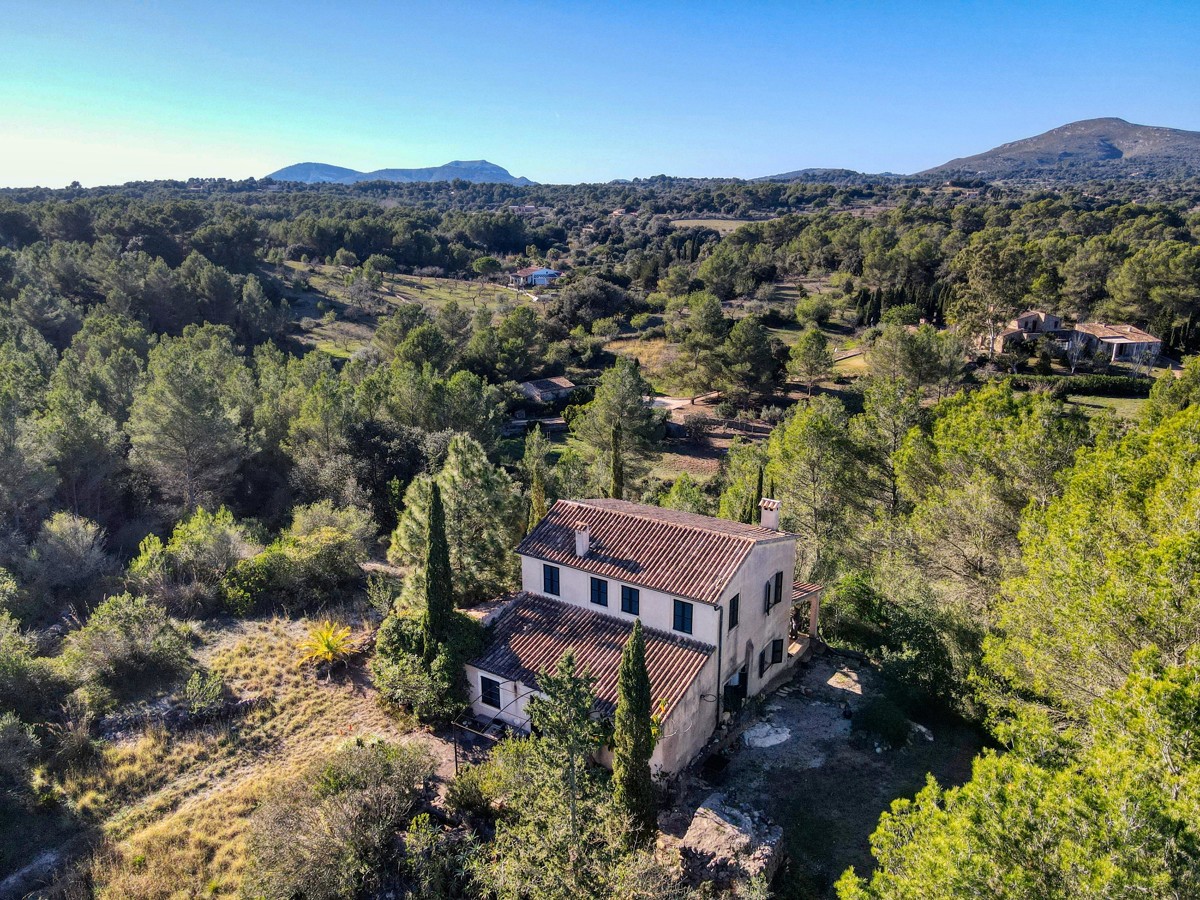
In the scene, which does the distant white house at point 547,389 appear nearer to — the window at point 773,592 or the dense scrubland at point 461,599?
the dense scrubland at point 461,599

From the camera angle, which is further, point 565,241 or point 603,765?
point 565,241

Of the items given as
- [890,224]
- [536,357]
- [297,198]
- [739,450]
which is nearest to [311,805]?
[739,450]

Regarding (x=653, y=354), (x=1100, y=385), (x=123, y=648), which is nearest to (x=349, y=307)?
(x=653, y=354)

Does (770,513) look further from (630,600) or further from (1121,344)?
(1121,344)

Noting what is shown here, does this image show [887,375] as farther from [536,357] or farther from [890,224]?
[890,224]

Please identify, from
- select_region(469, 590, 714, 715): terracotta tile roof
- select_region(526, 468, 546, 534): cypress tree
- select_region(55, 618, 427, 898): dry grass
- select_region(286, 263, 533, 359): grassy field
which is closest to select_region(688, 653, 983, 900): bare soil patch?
select_region(469, 590, 714, 715): terracotta tile roof

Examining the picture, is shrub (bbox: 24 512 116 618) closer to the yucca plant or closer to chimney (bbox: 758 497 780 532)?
the yucca plant

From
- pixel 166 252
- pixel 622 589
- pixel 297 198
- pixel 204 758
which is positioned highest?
pixel 297 198
